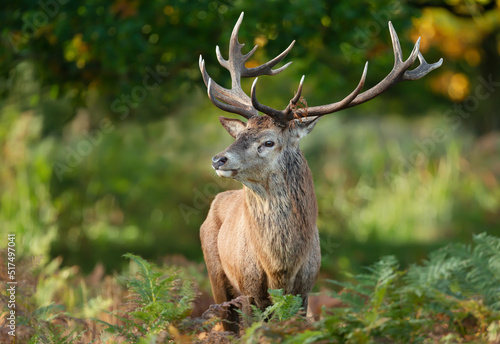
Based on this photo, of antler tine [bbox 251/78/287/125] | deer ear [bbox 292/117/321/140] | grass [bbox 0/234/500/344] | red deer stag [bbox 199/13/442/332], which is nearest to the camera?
grass [bbox 0/234/500/344]

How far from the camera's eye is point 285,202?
15.1 ft

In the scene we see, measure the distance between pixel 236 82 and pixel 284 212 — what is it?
1.35 meters

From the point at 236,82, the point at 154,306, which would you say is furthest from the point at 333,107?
the point at 154,306

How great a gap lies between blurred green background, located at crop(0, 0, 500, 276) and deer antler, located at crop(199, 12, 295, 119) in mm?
1700

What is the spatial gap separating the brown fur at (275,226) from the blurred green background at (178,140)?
9.36 ft

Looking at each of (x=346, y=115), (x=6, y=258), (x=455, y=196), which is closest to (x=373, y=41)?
(x=455, y=196)

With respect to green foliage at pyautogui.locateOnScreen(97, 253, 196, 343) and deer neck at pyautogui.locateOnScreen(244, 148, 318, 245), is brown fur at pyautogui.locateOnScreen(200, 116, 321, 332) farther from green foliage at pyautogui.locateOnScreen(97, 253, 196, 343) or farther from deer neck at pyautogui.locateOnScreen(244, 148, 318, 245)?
green foliage at pyautogui.locateOnScreen(97, 253, 196, 343)

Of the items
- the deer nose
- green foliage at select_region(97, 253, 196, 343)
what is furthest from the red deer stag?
green foliage at select_region(97, 253, 196, 343)

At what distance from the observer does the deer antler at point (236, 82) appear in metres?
4.85

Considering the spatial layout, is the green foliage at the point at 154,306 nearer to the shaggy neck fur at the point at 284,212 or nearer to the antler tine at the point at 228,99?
the shaggy neck fur at the point at 284,212

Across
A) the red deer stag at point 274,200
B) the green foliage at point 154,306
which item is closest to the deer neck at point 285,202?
the red deer stag at point 274,200

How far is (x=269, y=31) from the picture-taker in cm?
776

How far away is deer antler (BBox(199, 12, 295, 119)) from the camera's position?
485 cm

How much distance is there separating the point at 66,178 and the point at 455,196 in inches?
246
